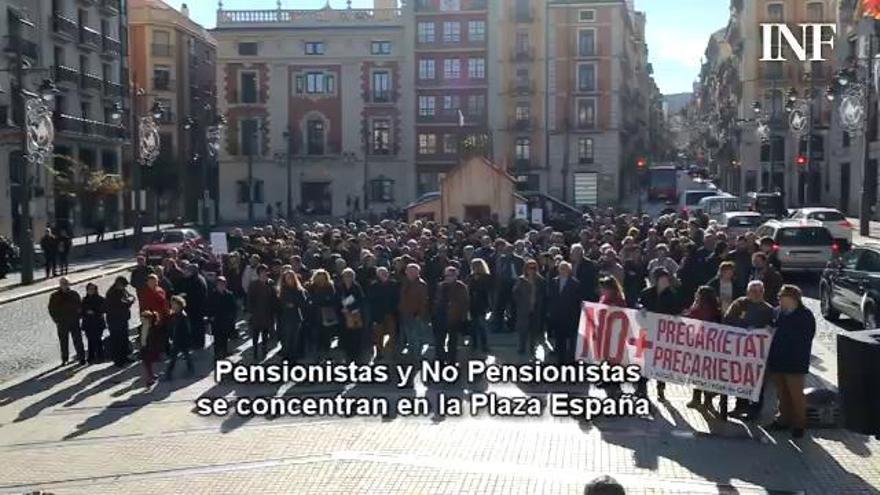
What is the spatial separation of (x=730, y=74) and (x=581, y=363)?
73917mm

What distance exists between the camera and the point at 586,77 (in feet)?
229

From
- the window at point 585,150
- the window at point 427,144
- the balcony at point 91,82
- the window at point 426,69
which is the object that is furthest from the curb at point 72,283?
the window at point 585,150

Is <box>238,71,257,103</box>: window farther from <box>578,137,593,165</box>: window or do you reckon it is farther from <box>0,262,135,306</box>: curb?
<box>0,262,135,306</box>: curb

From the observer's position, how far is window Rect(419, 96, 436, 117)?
70562 millimetres

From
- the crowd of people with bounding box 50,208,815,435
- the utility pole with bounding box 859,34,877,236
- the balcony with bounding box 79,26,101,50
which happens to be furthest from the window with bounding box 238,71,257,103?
the crowd of people with bounding box 50,208,815,435

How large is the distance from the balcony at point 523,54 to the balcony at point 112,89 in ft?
82.9

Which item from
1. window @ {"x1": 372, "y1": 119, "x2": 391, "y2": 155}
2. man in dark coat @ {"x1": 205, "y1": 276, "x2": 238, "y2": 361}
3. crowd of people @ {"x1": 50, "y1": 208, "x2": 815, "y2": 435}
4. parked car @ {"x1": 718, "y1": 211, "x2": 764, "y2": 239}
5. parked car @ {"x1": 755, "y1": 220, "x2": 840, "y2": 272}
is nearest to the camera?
crowd of people @ {"x1": 50, "y1": 208, "x2": 815, "y2": 435}

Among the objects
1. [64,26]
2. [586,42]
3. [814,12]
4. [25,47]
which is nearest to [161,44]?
[64,26]

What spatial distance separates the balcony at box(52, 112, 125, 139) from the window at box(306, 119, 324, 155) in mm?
15972

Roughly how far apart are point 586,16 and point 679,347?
60176mm

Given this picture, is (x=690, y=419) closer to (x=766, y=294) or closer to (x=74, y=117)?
(x=766, y=294)

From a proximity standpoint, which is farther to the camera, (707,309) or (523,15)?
(523,15)

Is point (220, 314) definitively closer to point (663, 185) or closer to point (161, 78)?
point (161, 78)

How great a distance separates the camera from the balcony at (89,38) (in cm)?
5188
